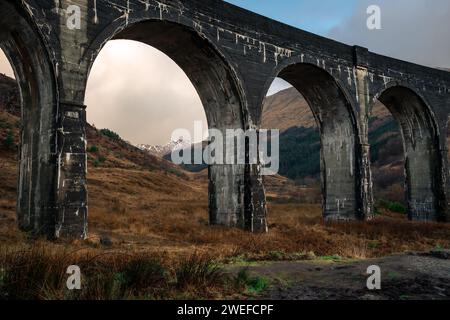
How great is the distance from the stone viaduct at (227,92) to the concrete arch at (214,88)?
4cm

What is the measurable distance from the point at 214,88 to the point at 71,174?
19.9ft

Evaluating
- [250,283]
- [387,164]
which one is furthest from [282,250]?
[387,164]

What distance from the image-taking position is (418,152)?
2111 cm

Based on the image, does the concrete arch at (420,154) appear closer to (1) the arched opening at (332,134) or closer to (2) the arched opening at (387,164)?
(1) the arched opening at (332,134)

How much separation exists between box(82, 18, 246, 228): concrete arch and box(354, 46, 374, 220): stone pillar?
20.1ft

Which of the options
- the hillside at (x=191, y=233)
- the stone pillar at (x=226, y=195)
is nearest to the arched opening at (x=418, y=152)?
the hillside at (x=191, y=233)

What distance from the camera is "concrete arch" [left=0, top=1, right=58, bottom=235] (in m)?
9.40

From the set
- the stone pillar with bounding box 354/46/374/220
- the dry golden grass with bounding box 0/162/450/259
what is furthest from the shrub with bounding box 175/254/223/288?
the stone pillar with bounding box 354/46/374/220

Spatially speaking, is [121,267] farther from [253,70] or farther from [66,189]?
[253,70]

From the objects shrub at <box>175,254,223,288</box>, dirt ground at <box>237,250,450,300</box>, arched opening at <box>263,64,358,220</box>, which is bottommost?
dirt ground at <box>237,250,450,300</box>

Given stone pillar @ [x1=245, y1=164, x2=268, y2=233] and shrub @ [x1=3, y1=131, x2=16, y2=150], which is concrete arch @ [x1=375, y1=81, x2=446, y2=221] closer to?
stone pillar @ [x1=245, y1=164, x2=268, y2=233]

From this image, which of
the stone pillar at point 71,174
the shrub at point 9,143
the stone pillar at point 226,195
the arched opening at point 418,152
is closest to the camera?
the stone pillar at point 71,174

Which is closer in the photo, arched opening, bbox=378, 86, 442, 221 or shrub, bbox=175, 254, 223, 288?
shrub, bbox=175, 254, 223, 288

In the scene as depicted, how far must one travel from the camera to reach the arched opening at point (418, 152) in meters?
20.3
